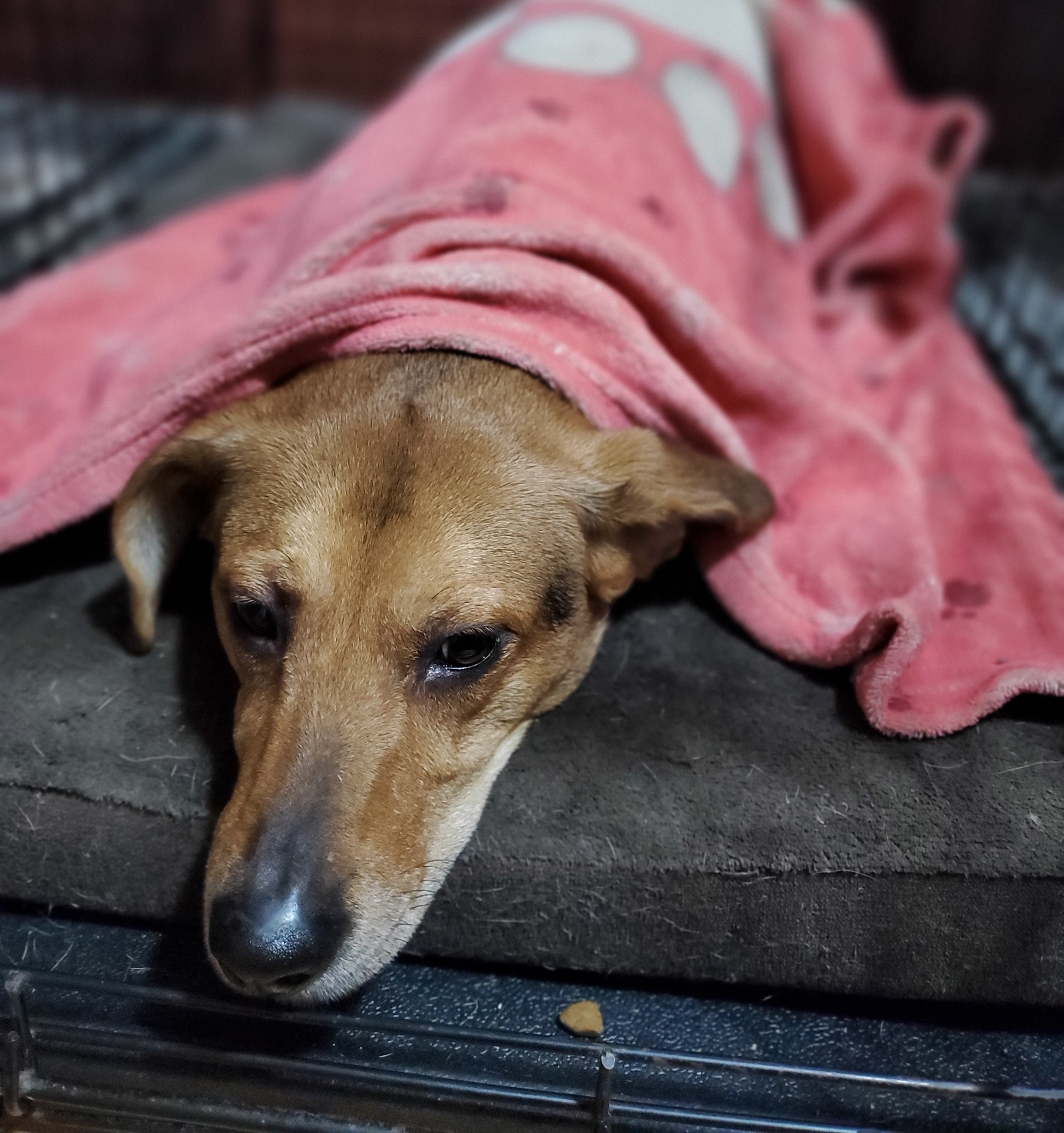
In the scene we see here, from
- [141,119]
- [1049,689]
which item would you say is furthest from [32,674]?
[141,119]

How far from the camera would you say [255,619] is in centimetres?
124

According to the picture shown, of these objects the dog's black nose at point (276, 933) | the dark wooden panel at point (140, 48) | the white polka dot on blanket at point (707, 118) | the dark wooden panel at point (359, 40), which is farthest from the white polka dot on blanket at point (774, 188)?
the dark wooden panel at point (140, 48)

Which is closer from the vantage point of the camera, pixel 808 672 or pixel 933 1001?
pixel 933 1001

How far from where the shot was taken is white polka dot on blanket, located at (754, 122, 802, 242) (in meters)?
2.34

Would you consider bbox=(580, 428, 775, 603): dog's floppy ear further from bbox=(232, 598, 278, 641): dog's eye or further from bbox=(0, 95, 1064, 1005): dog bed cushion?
bbox=(232, 598, 278, 641): dog's eye

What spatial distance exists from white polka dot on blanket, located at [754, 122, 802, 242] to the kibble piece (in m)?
1.68

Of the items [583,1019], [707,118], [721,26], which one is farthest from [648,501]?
[721,26]

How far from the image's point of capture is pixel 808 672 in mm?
1440

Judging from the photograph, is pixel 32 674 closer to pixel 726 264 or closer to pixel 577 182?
pixel 577 182

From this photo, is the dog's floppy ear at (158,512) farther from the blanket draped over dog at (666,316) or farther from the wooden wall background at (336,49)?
the wooden wall background at (336,49)

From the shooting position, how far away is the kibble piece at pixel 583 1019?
123 cm

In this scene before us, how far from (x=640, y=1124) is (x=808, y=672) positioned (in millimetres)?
596

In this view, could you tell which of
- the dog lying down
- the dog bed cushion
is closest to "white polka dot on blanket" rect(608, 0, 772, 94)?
the dog lying down

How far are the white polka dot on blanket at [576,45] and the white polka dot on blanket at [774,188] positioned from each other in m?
0.38
